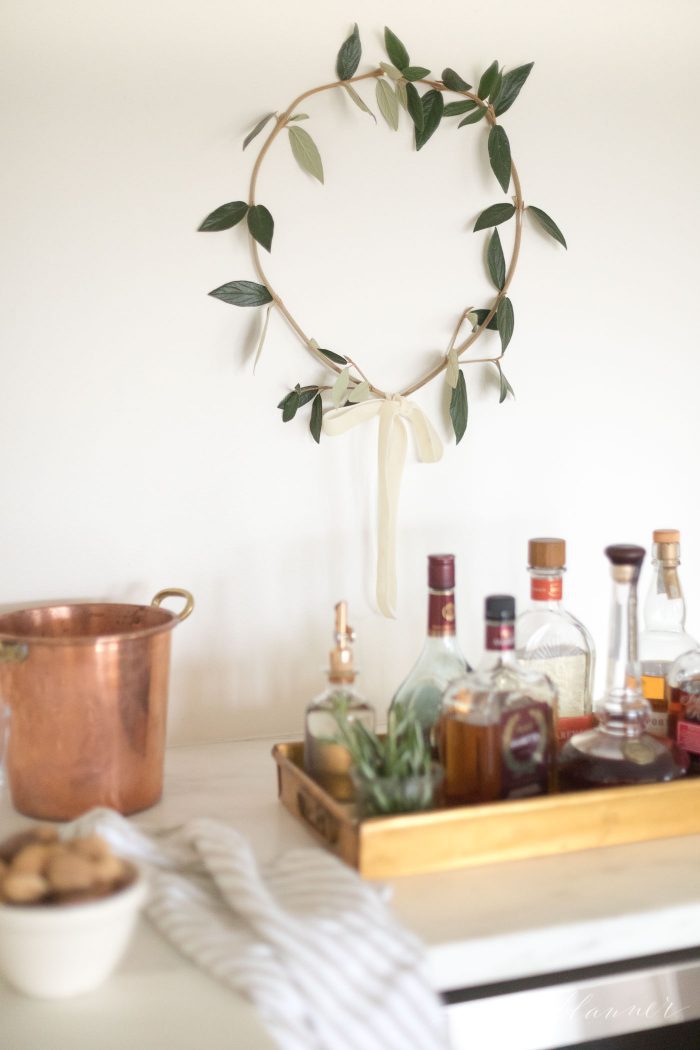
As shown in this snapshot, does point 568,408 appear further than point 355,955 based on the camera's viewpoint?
Yes

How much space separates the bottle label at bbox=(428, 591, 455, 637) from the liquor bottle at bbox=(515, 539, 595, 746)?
0.14 meters

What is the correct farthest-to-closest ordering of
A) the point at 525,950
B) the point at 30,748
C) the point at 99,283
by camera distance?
the point at 99,283 < the point at 30,748 < the point at 525,950

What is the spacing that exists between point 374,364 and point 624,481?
0.43m

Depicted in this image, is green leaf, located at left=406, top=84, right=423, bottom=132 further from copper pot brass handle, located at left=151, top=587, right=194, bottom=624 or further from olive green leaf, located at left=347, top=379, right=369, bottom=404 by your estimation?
copper pot brass handle, located at left=151, top=587, right=194, bottom=624

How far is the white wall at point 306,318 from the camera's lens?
1.23 m

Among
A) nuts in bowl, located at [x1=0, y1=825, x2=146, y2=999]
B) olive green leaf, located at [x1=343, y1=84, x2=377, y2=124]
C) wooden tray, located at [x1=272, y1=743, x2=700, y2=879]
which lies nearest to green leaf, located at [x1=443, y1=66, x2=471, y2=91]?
olive green leaf, located at [x1=343, y1=84, x2=377, y2=124]

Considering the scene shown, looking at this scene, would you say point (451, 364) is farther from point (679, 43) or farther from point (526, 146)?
point (679, 43)

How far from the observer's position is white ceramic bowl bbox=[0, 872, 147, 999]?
69 cm

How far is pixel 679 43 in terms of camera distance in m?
1.47

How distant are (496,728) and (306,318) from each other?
0.60 metres

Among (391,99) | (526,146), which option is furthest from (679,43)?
(391,99)

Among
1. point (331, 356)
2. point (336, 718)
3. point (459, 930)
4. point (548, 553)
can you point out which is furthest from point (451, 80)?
point (459, 930)

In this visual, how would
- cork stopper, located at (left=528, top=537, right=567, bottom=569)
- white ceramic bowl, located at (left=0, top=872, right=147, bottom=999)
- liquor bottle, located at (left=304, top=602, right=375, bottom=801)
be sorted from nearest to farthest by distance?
white ceramic bowl, located at (left=0, top=872, right=147, bottom=999), liquor bottle, located at (left=304, top=602, right=375, bottom=801), cork stopper, located at (left=528, top=537, right=567, bottom=569)

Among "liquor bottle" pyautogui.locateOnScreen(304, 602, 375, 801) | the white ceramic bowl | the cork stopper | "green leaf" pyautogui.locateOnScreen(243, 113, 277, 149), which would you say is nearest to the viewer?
the white ceramic bowl
